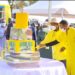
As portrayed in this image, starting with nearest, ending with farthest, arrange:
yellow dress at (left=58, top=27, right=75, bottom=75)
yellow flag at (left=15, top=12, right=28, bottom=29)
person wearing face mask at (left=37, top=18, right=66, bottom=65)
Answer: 1. yellow flag at (left=15, top=12, right=28, bottom=29)
2. yellow dress at (left=58, top=27, right=75, bottom=75)
3. person wearing face mask at (left=37, top=18, right=66, bottom=65)

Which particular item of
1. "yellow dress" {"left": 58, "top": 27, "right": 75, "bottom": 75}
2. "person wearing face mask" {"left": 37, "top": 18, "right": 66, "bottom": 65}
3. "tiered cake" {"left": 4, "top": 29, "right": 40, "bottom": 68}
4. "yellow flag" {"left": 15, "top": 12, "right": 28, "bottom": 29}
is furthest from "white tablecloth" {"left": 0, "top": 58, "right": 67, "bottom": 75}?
"person wearing face mask" {"left": 37, "top": 18, "right": 66, "bottom": 65}

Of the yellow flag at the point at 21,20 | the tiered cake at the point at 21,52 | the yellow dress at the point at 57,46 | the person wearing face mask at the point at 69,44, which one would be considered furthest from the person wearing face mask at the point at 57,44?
the yellow flag at the point at 21,20

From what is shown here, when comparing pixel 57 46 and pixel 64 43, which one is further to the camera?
pixel 57 46

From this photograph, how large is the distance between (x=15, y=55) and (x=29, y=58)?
7.1 inches

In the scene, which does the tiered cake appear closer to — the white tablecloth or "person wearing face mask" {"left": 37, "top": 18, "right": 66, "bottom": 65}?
the white tablecloth

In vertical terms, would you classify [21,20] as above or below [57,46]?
above

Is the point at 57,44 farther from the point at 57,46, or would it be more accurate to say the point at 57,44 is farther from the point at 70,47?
the point at 70,47

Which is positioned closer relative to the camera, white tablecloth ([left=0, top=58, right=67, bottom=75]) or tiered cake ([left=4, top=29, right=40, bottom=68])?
white tablecloth ([left=0, top=58, right=67, bottom=75])

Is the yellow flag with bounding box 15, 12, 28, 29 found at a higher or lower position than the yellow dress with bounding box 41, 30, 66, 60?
higher

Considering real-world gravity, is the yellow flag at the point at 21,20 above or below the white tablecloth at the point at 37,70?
above

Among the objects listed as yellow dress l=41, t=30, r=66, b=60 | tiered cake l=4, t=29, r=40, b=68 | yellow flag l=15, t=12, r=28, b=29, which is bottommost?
yellow dress l=41, t=30, r=66, b=60

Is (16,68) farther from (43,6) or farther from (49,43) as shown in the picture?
(43,6)

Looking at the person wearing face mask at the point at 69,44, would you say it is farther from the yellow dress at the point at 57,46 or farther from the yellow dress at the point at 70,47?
the yellow dress at the point at 57,46

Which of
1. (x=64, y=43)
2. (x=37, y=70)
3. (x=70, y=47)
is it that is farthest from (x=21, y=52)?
(x=64, y=43)
